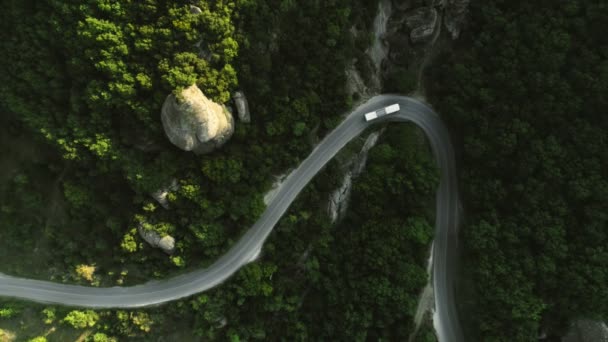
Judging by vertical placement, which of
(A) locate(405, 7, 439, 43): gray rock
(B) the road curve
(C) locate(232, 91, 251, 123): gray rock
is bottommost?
(B) the road curve

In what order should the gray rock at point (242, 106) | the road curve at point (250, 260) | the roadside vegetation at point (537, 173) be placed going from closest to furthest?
the roadside vegetation at point (537, 173), the gray rock at point (242, 106), the road curve at point (250, 260)

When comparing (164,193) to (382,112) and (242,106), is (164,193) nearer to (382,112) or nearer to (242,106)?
(242,106)

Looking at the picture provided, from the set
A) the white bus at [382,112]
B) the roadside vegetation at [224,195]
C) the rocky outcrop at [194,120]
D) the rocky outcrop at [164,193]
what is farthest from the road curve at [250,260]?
the rocky outcrop at [194,120]

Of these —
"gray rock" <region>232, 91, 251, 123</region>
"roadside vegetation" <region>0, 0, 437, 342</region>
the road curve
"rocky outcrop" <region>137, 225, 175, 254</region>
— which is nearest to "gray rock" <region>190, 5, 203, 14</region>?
"roadside vegetation" <region>0, 0, 437, 342</region>

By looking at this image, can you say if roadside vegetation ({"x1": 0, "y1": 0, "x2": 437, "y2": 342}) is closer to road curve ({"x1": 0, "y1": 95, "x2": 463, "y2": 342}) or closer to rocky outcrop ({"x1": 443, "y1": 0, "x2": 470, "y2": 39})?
road curve ({"x1": 0, "y1": 95, "x2": 463, "y2": 342})

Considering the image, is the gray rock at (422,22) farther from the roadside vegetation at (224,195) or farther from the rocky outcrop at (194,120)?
the rocky outcrop at (194,120)

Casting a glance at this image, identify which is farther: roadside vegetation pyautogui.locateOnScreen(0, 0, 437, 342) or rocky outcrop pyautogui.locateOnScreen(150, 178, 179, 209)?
rocky outcrop pyautogui.locateOnScreen(150, 178, 179, 209)
